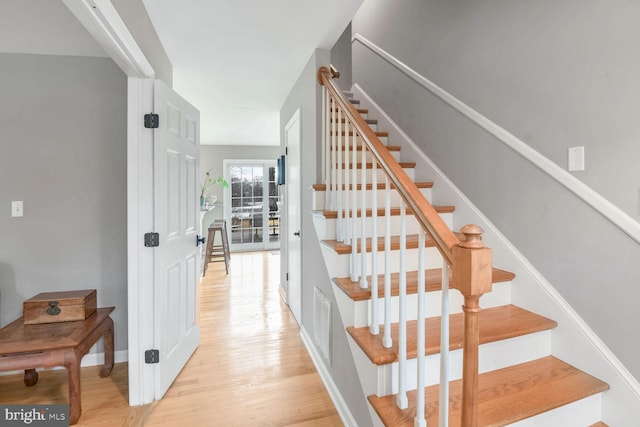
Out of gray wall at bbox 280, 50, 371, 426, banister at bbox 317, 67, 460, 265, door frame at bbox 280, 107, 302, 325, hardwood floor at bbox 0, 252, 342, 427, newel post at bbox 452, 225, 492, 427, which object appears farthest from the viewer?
door frame at bbox 280, 107, 302, 325

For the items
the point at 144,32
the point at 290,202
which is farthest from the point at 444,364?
the point at 290,202

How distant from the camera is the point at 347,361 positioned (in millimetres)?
1627

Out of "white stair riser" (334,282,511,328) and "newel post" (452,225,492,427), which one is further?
"white stair riser" (334,282,511,328)

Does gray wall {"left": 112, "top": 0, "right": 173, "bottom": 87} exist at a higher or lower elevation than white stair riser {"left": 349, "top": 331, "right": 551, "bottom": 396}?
higher

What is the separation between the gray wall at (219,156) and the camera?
6.59m

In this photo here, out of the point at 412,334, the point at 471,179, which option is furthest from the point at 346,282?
the point at 471,179

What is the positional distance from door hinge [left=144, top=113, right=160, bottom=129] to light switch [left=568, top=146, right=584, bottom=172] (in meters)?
2.25

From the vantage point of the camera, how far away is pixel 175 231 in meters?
2.07

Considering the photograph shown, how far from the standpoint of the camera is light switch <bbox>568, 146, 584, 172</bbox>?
4.76 feet

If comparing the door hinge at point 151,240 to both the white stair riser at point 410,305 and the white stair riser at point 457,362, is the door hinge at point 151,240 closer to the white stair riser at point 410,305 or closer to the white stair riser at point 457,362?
the white stair riser at point 410,305

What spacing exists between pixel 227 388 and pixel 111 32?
2.08m

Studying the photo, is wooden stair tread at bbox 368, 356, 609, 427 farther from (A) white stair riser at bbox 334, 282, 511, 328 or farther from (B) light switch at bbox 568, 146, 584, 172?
(B) light switch at bbox 568, 146, 584, 172

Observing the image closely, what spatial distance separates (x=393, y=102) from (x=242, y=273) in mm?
3445

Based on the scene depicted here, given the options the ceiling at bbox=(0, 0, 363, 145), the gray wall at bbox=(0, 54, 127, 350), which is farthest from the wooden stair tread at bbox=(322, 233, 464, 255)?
the gray wall at bbox=(0, 54, 127, 350)
